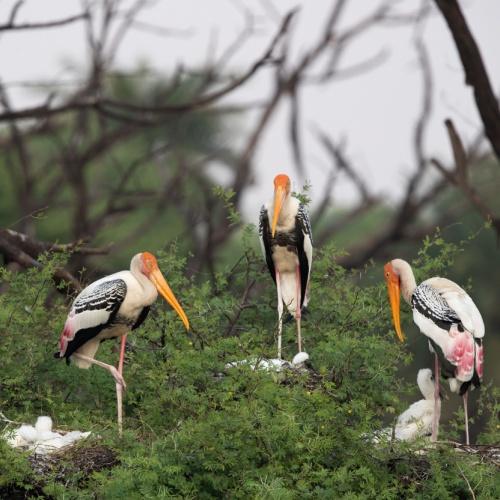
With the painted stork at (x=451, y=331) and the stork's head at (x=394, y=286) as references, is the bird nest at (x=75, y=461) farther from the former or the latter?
the stork's head at (x=394, y=286)

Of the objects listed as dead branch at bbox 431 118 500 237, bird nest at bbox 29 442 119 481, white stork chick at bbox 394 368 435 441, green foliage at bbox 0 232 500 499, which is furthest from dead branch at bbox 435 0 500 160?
bird nest at bbox 29 442 119 481

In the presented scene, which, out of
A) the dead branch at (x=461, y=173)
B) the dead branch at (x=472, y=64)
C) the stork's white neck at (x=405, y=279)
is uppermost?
the dead branch at (x=472, y=64)

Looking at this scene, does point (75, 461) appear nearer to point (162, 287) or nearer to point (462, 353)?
point (162, 287)

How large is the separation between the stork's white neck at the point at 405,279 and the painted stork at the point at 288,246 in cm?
69

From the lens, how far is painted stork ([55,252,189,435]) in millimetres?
7262

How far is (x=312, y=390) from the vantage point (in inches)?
279

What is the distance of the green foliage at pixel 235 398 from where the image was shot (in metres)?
5.95

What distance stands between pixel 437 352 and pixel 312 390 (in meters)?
0.72

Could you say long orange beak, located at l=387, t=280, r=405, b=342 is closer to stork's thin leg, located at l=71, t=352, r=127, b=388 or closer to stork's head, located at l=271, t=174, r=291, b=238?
stork's head, located at l=271, t=174, r=291, b=238

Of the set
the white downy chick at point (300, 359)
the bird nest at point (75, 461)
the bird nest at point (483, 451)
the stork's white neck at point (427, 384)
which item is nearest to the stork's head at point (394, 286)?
the stork's white neck at point (427, 384)

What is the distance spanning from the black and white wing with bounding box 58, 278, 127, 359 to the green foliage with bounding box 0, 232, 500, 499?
12.3 inches

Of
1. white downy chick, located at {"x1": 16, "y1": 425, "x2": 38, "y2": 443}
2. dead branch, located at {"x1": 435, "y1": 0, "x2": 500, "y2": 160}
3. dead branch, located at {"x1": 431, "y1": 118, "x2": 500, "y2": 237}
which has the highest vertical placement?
dead branch, located at {"x1": 435, "y1": 0, "x2": 500, "y2": 160}

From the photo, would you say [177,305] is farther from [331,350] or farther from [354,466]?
[354,466]

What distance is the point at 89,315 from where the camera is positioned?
723cm
